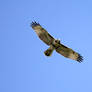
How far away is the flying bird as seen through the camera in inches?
797

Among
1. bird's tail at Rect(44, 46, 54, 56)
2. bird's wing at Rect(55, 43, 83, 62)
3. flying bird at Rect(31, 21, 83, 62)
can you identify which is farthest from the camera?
bird's wing at Rect(55, 43, 83, 62)

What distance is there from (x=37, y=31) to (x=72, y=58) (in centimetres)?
359

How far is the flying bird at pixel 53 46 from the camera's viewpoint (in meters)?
20.2

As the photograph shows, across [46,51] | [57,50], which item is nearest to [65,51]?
[57,50]

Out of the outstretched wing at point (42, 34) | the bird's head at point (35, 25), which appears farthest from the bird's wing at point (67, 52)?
the bird's head at point (35, 25)

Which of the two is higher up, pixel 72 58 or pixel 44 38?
pixel 44 38

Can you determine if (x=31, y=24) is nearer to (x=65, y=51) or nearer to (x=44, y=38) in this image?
(x=44, y=38)

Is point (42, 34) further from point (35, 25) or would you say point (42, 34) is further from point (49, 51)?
point (49, 51)

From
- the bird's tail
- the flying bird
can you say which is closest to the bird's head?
the flying bird

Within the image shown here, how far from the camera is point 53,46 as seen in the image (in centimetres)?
2036

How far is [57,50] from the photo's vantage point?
2088 cm

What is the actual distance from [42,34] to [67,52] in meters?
2.45

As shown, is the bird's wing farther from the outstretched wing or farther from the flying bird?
the outstretched wing

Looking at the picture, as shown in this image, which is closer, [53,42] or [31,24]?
[53,42]
